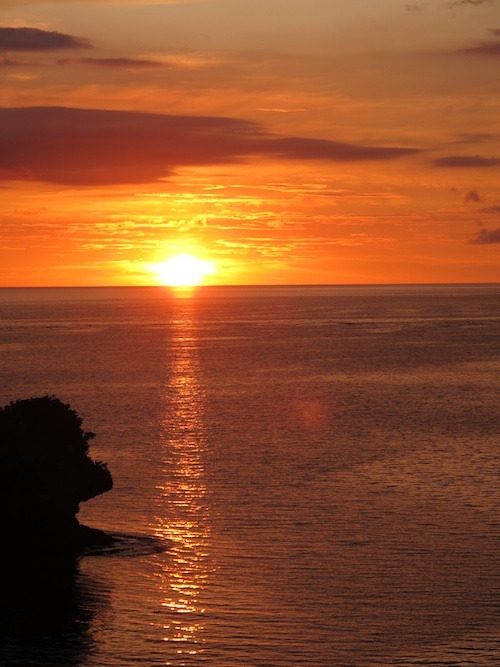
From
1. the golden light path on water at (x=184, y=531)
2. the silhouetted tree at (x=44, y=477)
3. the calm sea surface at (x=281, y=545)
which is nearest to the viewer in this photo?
the calm sea surface at (x=281, y=545)

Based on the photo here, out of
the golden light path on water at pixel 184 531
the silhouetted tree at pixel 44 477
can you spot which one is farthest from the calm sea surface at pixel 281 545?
the silhouetted tree at pixel 44 477

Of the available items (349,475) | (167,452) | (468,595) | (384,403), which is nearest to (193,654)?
(468,595)

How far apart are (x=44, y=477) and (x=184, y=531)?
29.6 ft

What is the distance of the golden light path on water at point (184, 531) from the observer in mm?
42363

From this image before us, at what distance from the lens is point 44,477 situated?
51.0 meters

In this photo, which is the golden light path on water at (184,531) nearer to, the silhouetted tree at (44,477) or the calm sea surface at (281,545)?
the calm sea surface at (281,545)

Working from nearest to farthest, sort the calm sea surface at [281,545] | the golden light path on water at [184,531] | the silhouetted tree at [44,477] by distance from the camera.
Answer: the calm sea surface at [281,545]
the golden light path on water at [184,531]
the silhouetted tree at [44,477]

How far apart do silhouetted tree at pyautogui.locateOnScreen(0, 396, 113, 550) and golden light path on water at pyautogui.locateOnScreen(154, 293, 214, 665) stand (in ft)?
16.1

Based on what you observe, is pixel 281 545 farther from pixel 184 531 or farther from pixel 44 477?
pixel 44 477

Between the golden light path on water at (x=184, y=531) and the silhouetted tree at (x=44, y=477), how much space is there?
4.91m

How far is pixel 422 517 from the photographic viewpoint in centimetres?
5784

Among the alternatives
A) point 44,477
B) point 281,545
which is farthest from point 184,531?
point 44,477

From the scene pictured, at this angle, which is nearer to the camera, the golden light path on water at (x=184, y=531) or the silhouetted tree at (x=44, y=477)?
the golden light path on water at (x=184, y=531)

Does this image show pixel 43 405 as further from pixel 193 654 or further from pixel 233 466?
pixel 233 466
